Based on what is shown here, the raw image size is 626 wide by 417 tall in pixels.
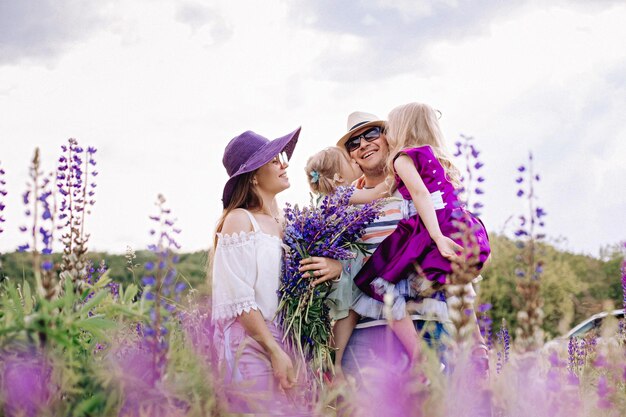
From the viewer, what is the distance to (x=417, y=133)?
476 centimetres

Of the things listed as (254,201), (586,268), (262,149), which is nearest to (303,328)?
(254,201)

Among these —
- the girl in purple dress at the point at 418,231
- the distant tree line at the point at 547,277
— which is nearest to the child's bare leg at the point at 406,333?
the girl in purple dress at the point at 418,231

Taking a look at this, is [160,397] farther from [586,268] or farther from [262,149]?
[586,268]

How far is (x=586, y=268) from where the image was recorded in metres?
21.0

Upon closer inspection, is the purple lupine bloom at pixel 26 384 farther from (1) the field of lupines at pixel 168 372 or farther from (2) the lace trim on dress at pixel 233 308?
(2) the lace trim on dress at pixel 233 308

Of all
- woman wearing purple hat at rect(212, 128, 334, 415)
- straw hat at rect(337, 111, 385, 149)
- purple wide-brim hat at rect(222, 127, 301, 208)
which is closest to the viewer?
woman wearing purple hat at rect(212, 128, 334, 415)

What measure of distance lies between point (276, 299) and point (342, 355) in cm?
63

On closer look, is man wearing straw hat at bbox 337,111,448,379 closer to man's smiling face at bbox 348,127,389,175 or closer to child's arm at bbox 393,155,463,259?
man's smiling face at bbox 348,127,389,175

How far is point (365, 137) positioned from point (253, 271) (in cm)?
Answer: 167

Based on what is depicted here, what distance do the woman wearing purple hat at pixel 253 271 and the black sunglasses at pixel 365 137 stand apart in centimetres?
78

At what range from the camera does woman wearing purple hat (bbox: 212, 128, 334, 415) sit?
395cm

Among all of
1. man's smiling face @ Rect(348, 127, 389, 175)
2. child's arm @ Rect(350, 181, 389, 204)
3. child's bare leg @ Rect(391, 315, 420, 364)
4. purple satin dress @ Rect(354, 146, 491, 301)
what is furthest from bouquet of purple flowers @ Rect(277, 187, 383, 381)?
man's smiling face @ Rect(348, 127, 389, 175)

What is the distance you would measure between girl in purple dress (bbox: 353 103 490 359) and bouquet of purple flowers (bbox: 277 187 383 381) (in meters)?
0.23

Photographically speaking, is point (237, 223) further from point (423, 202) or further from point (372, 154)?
point (372, 154)
